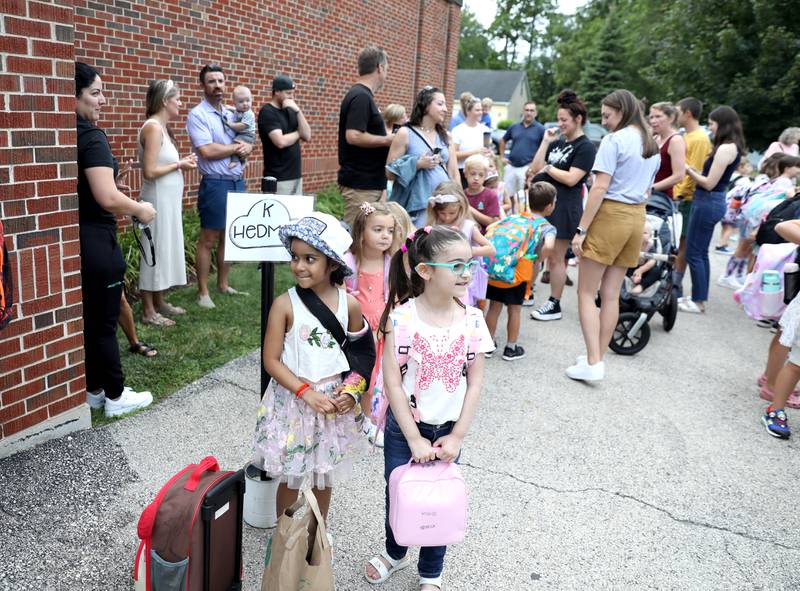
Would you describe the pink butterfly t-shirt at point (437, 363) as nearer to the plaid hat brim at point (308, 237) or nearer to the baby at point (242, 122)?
the plaid hat brim at point (308, 237)

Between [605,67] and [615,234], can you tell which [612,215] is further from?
[605,67]

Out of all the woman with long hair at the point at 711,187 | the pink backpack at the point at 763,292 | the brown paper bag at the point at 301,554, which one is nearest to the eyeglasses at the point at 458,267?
the brown paper bag at the point at 301,554

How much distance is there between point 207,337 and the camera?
5504mm

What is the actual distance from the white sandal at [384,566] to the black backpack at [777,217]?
13.1ft

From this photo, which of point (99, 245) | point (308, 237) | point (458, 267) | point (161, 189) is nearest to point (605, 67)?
point (161, 189)

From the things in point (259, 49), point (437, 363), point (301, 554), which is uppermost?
point (259, 49)

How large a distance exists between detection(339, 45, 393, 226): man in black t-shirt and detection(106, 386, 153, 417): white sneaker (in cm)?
226

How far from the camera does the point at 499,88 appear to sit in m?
63.3

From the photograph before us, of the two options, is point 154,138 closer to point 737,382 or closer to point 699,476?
point 699,476

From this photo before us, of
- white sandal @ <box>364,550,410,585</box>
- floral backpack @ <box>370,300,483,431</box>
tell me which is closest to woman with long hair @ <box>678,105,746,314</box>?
floral backpack @ <box>370,300,483,431</box>

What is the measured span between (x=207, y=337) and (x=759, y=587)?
414 cm

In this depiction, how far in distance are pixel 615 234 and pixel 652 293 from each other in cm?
159

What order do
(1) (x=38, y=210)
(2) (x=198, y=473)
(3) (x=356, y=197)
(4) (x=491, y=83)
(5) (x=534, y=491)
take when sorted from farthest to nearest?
(4) (x=491, y=83) < (3) (x=356, y=197) < (5) (x=534, y=491) < (1) (x=38, y=210) < (2) (x=198, y=473)

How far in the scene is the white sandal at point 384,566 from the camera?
2936 millimetres
